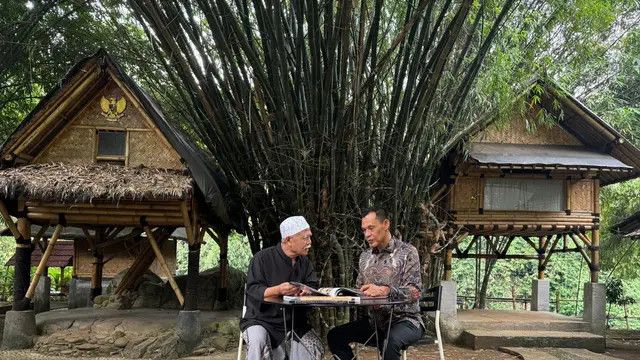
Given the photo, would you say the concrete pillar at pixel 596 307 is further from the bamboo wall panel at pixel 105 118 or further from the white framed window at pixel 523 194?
the bamboo wall panel at pixel 105 118

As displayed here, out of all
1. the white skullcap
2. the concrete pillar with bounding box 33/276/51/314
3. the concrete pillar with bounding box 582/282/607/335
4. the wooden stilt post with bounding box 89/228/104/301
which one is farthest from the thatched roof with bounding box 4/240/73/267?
the white skullcap

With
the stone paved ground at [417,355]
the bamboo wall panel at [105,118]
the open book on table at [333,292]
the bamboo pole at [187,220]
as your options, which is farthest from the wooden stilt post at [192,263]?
the open book on table at [333,292]

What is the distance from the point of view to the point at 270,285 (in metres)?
3.26

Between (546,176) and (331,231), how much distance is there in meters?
4.35

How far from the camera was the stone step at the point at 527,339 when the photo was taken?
730 cm

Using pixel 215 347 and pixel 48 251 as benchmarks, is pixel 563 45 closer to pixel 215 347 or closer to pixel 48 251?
pixel 215 347

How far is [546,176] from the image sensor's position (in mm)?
8383

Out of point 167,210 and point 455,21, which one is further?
point 167,210

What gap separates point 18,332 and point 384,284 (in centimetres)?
490

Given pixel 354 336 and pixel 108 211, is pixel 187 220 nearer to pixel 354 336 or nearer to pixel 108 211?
pixel 108 211

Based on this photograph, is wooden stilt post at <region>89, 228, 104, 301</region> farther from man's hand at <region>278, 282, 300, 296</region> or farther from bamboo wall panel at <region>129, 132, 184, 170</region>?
man's hand at <region>278, 282, 300, 296</region>

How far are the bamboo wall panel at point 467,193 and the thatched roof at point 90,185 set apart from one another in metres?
4.07

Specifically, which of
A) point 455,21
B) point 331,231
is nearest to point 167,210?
point 331,231

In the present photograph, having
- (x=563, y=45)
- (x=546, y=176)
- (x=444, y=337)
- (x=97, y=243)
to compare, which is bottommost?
(x=444, y=337)
